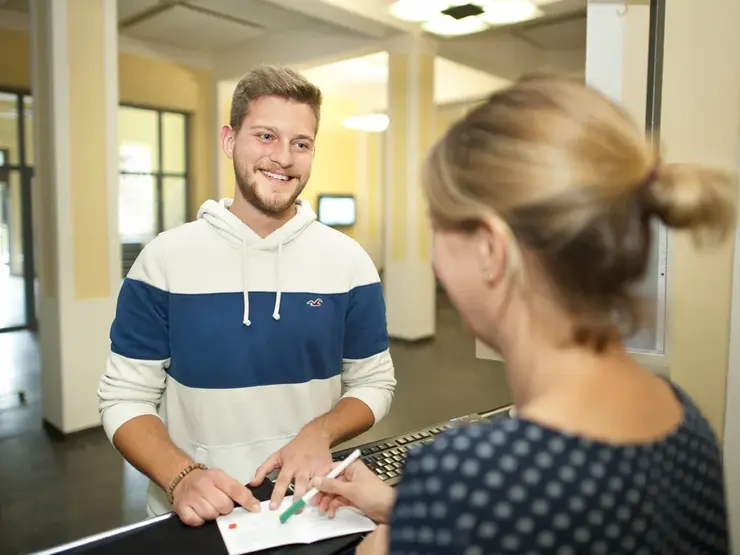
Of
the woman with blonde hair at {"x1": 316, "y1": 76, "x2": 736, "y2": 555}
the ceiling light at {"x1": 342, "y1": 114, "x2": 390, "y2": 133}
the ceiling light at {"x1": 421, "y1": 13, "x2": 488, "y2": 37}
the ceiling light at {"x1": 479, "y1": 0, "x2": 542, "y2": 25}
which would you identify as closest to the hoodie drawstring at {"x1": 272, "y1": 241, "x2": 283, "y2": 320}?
the woman with blonde hair at {"x1": 316, "y1": 76, "x2": 736, "y2": 555}

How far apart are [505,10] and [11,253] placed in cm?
608

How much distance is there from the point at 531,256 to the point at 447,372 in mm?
4873

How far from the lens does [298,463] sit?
1110 mm

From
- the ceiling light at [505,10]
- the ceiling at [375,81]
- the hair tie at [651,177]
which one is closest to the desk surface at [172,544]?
the hair tie at [651,177]

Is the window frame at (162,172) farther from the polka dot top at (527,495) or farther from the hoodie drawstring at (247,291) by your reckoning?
the polka dot top at (527,495)

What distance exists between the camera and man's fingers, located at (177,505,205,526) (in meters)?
0.93

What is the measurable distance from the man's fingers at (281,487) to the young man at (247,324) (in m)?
0.13

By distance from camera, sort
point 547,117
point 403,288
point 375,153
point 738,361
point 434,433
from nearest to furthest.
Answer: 1. point 547,117
2. point 434,433
3. point 738,361
4. point 403,288
5. point 375,153

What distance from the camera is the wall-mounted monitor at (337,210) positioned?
1044 centimetres

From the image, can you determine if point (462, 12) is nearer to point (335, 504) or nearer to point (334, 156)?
point (335, 504)

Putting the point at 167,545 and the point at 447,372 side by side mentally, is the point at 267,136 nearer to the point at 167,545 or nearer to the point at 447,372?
the point at 167,545

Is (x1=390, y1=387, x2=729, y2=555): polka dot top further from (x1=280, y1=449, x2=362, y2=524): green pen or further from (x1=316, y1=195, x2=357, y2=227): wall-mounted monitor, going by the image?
(x1=316, y1=195, x2=357, y2=227): wall-mounted monitor

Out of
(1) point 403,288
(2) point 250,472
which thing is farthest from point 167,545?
(1) point 403,288

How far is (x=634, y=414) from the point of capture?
1.99ft
